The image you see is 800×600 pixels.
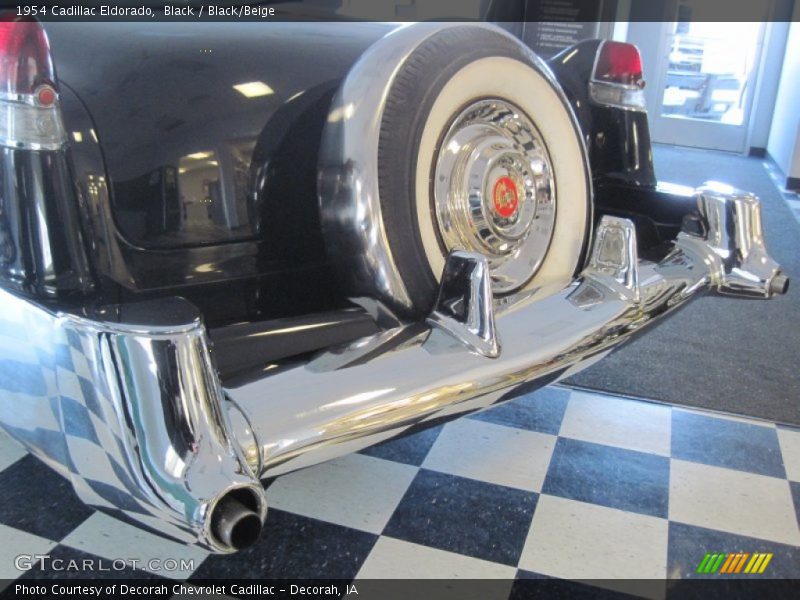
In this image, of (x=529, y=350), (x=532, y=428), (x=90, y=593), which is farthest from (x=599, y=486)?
(x=90, y=593)

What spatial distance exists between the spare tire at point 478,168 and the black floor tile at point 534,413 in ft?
1.65

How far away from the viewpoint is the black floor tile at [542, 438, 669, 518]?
177 centimetres

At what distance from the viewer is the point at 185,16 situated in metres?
1.77

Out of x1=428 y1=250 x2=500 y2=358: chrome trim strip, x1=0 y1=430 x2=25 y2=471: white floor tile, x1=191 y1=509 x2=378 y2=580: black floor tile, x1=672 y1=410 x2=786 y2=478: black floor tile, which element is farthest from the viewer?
x1=672 y1=410 x2=786 y2=478: black floor tile

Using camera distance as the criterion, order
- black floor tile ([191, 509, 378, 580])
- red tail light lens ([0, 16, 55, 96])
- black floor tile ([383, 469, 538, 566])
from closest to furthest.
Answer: red tail light lens ([0, 16, 55, 96])
black floor tile ([191, 509, 378, 580])
black floor tile ([383, 469, 538, 566])

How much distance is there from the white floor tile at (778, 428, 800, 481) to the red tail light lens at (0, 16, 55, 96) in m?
1.79

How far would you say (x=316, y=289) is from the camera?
1.60 m

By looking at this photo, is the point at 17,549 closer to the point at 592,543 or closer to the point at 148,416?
Result: the point at 148,416

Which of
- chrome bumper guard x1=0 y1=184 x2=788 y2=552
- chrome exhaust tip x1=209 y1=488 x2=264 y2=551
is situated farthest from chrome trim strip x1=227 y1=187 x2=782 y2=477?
chrome exhaust tip x1=209 y1=488 x2=264 y2=551

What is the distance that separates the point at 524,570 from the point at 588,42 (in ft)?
4.71

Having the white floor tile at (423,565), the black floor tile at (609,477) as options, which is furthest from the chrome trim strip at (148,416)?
the black floor tile at (609,477)

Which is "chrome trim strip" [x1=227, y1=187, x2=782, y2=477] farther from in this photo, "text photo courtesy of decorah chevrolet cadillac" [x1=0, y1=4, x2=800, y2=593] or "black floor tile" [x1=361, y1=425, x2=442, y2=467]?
"black floor tile" [x1=361, y1=425, x2=442, y2=467]

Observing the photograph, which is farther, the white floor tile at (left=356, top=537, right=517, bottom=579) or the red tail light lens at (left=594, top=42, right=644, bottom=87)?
the red tail light lens at (left=594, top=42, right=644, bottom=87)

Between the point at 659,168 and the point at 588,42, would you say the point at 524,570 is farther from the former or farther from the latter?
the point at 659,168
